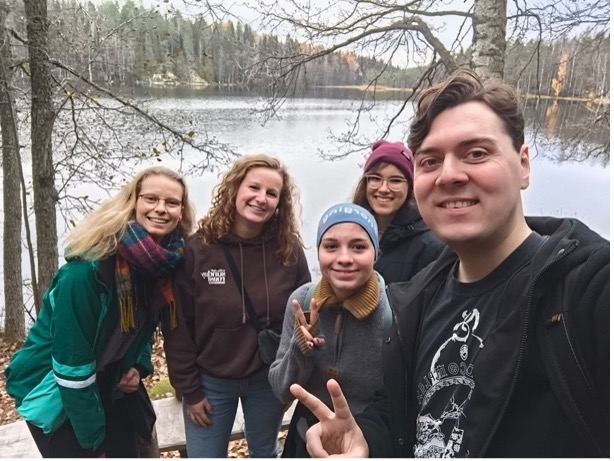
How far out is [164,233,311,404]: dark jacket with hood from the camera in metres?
1.95

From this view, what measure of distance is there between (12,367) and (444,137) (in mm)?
2015

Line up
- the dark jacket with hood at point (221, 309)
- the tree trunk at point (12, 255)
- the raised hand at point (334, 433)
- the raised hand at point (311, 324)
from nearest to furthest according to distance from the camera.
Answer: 1. the raised hand at point (334, 433)
2. the raised hand at point (311, 324)
3. the dark jacket with hood at point (221, 309)
4. the tree trunk at point (12, 255)

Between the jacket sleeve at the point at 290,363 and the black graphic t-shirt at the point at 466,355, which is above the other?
the black graphic t-shirt at the point at 466,355

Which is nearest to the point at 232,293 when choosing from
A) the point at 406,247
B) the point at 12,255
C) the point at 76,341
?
the point at 76,341

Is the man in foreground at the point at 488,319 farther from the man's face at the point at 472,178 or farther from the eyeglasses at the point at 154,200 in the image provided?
the eyeglasses at the point at 154,200

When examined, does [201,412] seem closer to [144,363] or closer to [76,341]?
[144,363]

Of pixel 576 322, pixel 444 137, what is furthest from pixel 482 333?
pixel 444 137

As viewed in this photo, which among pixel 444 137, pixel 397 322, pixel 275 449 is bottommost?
pixel 275 449

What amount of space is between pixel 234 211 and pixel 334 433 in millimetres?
1157

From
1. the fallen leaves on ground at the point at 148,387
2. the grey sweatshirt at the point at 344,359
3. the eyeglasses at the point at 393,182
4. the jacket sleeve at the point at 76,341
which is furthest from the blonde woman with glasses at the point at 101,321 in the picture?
the fallen leaves on ground at the point at 148,387

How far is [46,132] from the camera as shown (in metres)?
3.61

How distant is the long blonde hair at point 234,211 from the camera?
197 centimetres

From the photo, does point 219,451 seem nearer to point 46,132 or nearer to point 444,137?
point 444,137

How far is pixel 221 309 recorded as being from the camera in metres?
1.94
